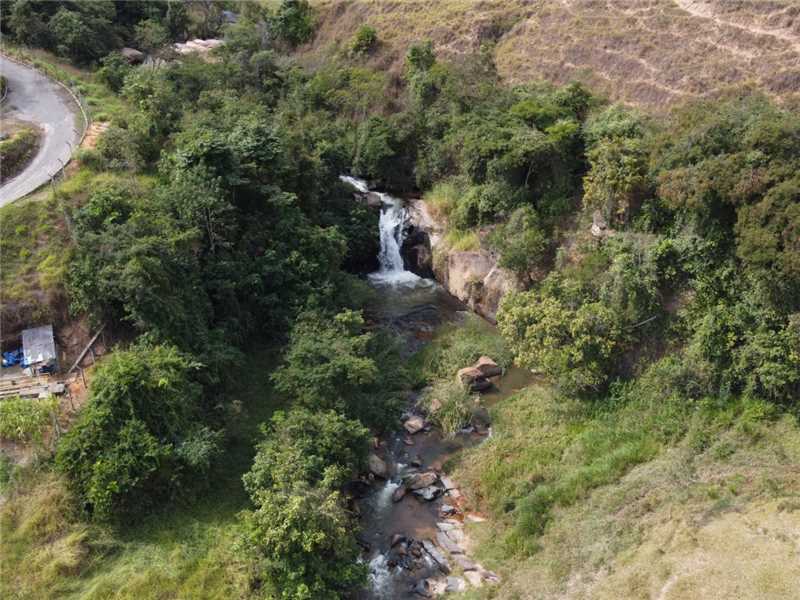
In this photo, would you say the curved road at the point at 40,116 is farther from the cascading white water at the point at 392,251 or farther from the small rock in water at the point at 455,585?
the small rock in water at the point at 455,585

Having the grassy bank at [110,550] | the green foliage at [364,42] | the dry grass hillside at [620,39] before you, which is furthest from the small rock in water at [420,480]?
the green foliage at [364,42]

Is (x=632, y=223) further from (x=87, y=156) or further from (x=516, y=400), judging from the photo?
(x=87, y=156)

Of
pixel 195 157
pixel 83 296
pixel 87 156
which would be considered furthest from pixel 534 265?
pixel 87 156

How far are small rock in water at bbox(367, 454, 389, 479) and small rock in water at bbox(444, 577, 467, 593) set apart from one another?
209 inches

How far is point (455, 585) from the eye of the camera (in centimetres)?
2147

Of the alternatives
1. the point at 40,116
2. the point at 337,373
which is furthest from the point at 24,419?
the point at 40,116

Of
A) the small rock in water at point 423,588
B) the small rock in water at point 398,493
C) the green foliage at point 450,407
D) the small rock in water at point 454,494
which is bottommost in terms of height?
the small rock in water at point 423,588

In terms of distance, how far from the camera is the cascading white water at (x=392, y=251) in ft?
130

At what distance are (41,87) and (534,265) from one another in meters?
33.6

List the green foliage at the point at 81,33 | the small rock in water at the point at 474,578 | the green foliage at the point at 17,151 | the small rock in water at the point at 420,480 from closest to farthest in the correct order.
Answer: the small rock in water at the point at 474,578 → the small rock in water at the point at 420,480 → the green foliage at the point at 17,151 → the green foliage at the point at 81,33

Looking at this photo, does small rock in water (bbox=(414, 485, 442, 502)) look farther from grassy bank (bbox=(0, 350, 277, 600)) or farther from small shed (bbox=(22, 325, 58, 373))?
small shed (bbox=(22, 325, 58, 373))

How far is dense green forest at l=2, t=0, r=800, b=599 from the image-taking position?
69.3 ft

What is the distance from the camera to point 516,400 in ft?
94.5

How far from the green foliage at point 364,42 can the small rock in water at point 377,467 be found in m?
38.7
